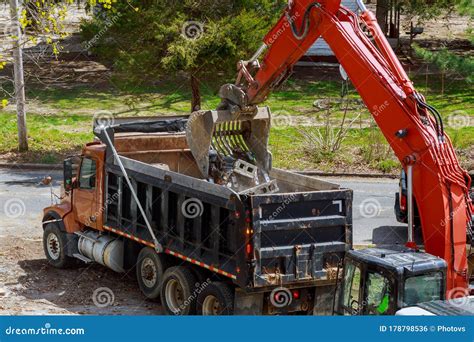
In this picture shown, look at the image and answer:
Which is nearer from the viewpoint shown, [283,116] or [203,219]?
[203,219]

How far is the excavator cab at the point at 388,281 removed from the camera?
34.9 ft

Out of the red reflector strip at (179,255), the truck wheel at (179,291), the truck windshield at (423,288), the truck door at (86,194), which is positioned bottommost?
the truck wheel at (179,291)

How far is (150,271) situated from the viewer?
14758 millimetres

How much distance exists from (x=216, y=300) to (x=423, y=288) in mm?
3369

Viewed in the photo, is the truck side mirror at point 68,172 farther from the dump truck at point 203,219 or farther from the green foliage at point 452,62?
the green foliage at point 452,62

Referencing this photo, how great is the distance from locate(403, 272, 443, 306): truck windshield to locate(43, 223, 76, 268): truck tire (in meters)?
7.58

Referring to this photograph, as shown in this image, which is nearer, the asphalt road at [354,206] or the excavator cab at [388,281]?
the excavator cab at [388,281]

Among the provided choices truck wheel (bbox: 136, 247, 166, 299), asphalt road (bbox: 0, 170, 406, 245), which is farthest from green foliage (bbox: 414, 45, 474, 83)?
truck wheel (bbox: 136, 247, 166, 299)

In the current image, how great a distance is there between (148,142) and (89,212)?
1571mm

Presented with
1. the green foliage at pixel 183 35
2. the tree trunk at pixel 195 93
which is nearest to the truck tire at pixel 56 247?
the green foliage at pixel 183 35

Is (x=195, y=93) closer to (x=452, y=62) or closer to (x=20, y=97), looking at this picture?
(x=20, y=97)

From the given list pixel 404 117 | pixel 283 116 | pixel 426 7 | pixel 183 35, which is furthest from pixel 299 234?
pixel 426 7

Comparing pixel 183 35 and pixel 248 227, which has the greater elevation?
pixel 183 35

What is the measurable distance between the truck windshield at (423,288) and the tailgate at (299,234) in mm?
2258
